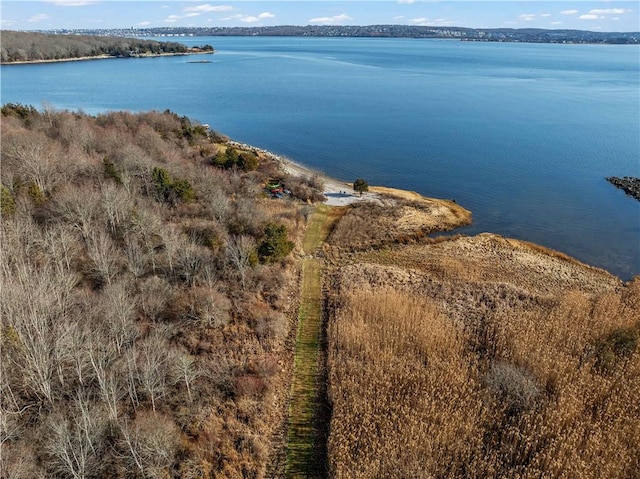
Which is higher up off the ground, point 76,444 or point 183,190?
point 183,190

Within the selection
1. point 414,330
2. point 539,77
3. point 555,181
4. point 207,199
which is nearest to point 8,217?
point 207,199

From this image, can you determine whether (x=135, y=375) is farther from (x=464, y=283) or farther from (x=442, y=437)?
(x=464, y=283)

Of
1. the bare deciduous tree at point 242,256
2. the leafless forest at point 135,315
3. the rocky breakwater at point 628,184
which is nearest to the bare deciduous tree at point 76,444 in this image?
the leafless forest at point 135,315

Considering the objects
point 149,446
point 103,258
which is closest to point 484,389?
point 149,446

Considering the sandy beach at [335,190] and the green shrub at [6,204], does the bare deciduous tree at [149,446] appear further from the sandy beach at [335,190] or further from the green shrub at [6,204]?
the sandy beach at [335,190]

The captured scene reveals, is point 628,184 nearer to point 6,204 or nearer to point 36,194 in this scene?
point 36,194
